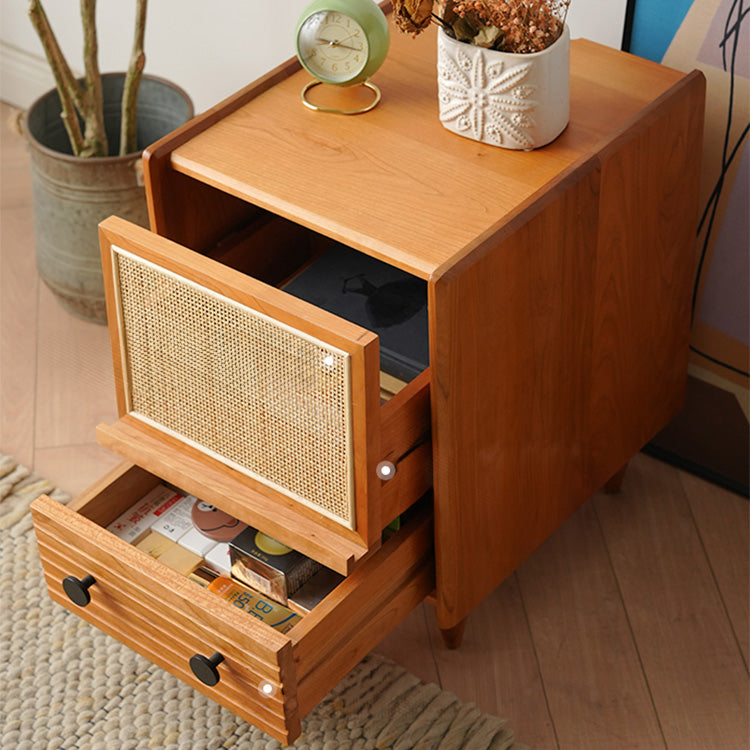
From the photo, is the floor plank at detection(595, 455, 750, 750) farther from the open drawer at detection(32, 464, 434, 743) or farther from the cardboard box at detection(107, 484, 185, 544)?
the cardboard box at detection(107, 484, 185, 544)

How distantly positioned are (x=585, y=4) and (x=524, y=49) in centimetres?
37

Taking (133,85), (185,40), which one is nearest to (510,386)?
(133,85)

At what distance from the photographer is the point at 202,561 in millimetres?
1328

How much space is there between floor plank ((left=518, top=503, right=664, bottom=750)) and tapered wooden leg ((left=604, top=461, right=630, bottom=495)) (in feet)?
0.12

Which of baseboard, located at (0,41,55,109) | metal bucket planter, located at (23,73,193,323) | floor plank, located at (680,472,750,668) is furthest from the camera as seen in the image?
baseboard, located at (0,41,55,109)

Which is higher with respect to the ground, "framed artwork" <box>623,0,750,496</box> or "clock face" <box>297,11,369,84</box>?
"clock face" <box>297,11,369,84</box>

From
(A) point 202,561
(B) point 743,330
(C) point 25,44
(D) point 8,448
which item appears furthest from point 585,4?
(C) point 25,44

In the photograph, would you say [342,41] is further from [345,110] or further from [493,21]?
[493,21]

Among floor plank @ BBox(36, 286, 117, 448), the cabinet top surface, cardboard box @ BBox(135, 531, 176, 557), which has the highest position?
the cabinet top surface

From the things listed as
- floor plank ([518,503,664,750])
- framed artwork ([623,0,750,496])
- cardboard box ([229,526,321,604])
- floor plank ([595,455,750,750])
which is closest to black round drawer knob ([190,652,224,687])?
cardboard box ([229,526,321,604])

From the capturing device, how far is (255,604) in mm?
1278

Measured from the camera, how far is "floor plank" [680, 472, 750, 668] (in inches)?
60.6

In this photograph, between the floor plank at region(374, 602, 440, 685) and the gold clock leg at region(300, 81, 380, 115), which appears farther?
the floor plank at region(374, 602, 440, 685)

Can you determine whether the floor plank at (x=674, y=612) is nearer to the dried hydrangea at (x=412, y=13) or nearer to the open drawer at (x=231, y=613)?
the open drawer at (x=231, y=613)
